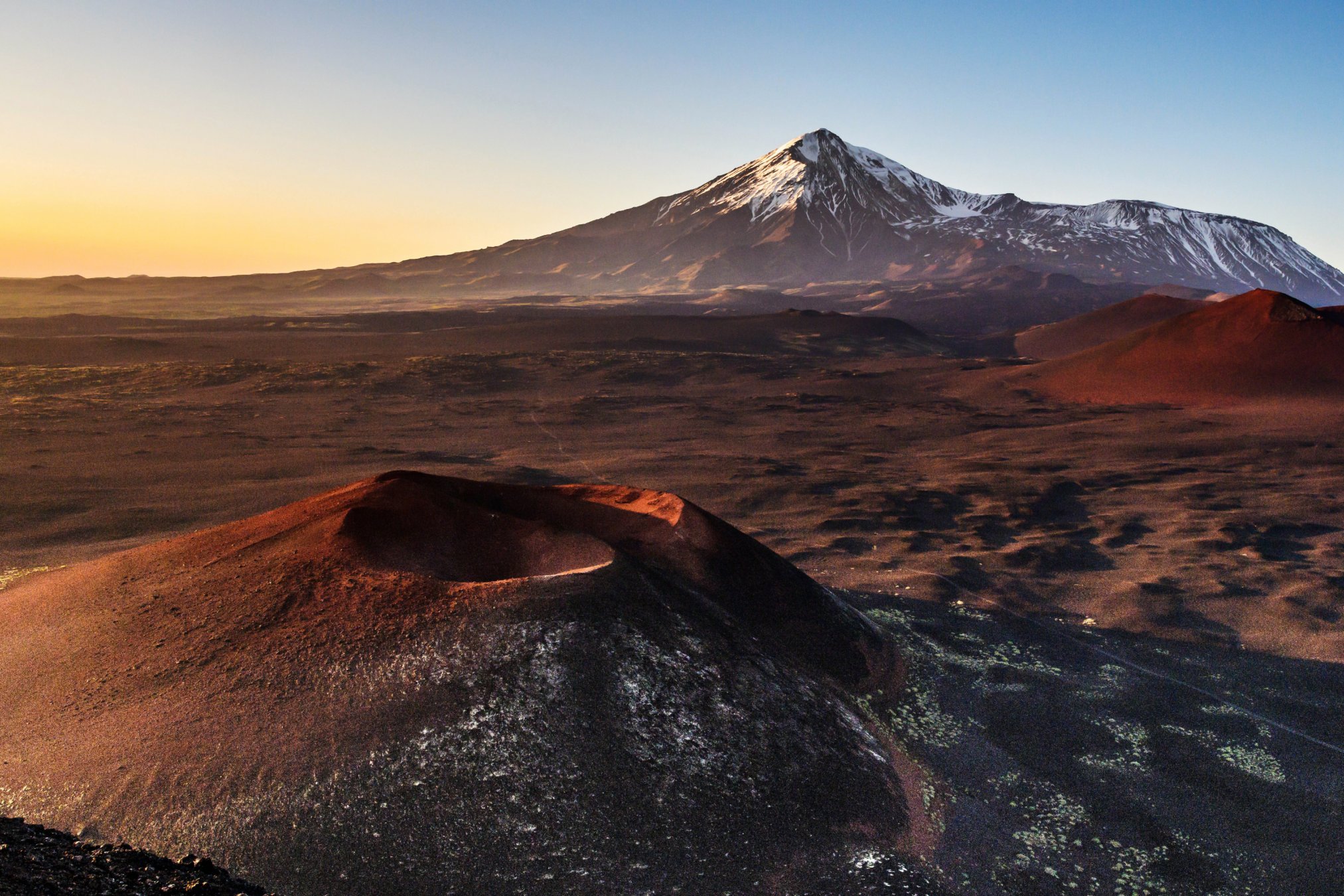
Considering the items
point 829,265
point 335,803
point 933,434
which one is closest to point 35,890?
point 335,803

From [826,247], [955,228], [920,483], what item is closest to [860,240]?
[826,247]

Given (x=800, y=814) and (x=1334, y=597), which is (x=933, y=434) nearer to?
(x=1334, y=597)

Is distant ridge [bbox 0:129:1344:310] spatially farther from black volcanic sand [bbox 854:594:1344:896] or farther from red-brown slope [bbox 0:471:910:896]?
red-brown slope [bbox 0:471:910:896]

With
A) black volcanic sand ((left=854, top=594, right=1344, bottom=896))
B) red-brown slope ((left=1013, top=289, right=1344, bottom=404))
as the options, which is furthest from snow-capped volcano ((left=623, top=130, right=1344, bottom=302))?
black volcanic sand ((left=854, top=594, right=1344, bottom=896))

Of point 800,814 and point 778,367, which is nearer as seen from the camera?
point 800,814

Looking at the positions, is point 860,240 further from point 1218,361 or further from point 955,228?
point 1218,361

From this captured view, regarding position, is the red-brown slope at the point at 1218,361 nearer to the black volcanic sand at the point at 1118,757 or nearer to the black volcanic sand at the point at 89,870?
the black volcanic sand at the point at 1118,757
